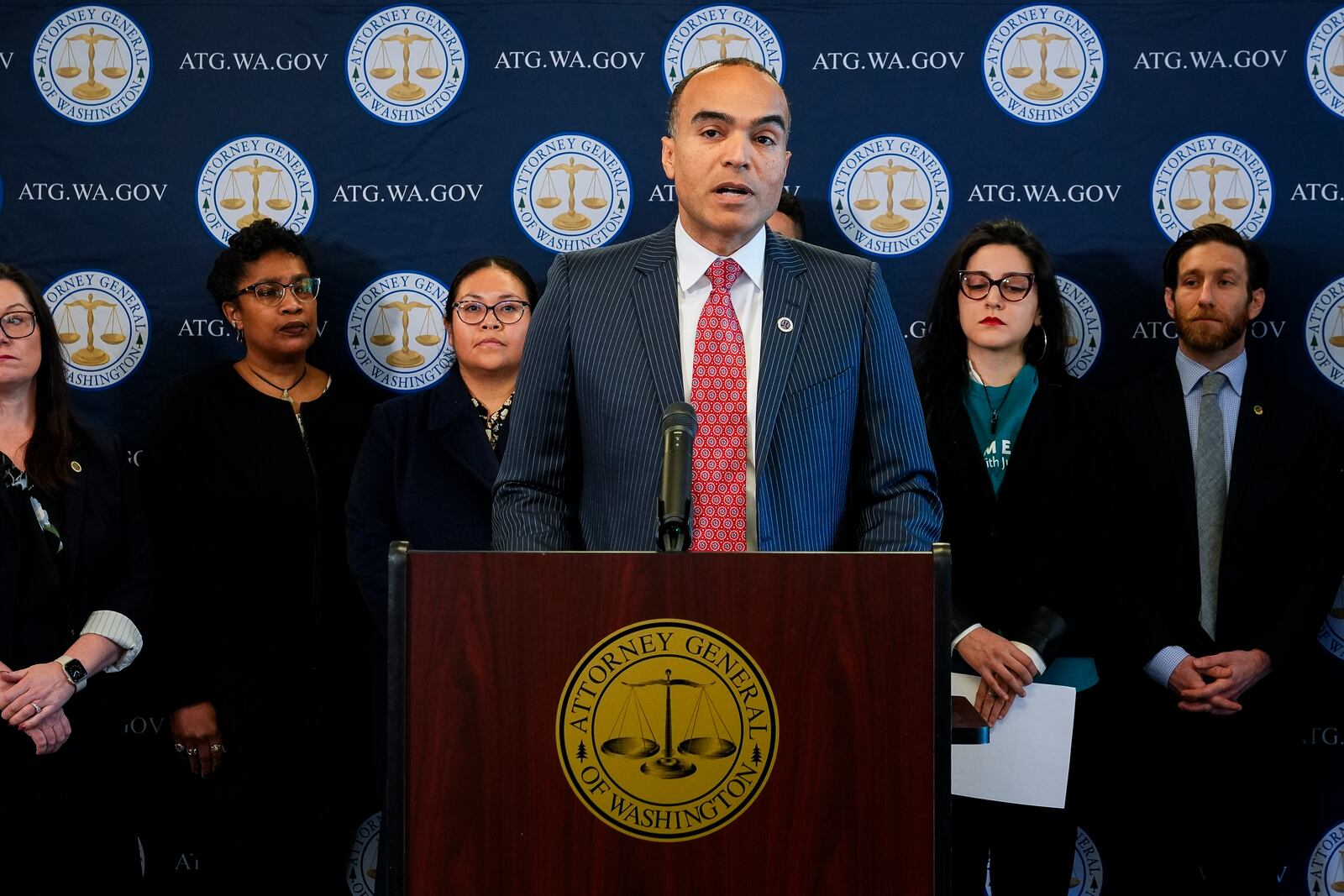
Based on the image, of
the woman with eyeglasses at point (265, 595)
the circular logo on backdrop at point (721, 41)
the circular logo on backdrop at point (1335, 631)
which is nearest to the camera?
the woman with eyeglasses at point (265, 595)

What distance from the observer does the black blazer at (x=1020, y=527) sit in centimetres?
308

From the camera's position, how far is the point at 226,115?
12.7 ft

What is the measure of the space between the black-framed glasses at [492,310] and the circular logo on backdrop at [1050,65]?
153 centimetres

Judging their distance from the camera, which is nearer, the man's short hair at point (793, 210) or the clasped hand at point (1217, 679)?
the clasped hand at point (1217, 679)

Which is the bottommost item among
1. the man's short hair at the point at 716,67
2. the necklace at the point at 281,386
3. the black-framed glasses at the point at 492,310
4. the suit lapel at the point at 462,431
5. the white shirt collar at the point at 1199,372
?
the suit lapel at the point at 462,431

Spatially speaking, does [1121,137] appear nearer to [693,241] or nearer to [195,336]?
[693,241]

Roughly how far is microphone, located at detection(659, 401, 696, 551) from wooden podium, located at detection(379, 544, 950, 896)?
0.09 feet

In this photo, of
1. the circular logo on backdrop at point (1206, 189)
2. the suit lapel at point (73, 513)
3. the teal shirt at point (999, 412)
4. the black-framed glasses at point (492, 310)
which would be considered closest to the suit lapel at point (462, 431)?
the black-framed glasses at point (492, 310)

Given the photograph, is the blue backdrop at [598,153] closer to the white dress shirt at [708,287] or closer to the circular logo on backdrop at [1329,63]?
the circular logo on backdrop at [1329,63]

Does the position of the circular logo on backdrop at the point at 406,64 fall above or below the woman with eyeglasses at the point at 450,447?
above

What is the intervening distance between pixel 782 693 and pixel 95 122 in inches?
127

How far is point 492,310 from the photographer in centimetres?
338

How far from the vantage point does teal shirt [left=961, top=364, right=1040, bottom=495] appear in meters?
3.20

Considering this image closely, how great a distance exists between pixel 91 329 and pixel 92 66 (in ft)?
2.53
